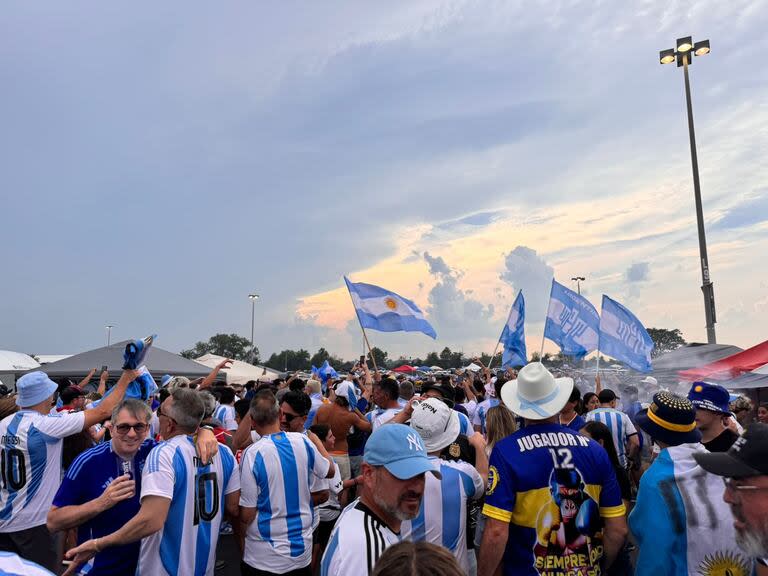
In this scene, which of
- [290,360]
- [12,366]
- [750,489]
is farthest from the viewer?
[290,360]

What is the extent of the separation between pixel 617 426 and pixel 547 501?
13.6ft

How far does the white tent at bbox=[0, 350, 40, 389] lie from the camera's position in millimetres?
24969

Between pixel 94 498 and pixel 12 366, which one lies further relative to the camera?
pixel 12 366

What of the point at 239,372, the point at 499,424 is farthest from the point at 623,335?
the point at 239,372

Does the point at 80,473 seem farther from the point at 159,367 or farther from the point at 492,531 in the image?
the point at 159,367

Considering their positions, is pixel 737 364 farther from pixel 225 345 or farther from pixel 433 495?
pixel 225 345

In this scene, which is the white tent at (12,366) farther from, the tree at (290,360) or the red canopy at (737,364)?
the tree at (290,360)

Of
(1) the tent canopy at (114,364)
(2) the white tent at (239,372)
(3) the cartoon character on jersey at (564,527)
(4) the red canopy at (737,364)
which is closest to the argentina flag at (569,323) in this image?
(4) the red canopy at (737,364)

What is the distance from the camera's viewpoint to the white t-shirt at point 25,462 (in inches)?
190

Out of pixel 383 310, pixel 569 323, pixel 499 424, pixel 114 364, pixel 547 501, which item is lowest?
pixel 547 501

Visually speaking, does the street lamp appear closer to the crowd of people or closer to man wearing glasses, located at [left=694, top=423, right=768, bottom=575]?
the crowd of people

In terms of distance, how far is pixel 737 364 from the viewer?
12.5m

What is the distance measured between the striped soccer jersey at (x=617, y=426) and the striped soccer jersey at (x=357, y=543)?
5136 mm

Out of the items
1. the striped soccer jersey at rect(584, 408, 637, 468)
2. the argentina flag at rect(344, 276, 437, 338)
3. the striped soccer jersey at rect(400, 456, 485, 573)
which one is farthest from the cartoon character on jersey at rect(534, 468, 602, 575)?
the argentina flag at rect(344, 276, 437, 338)
